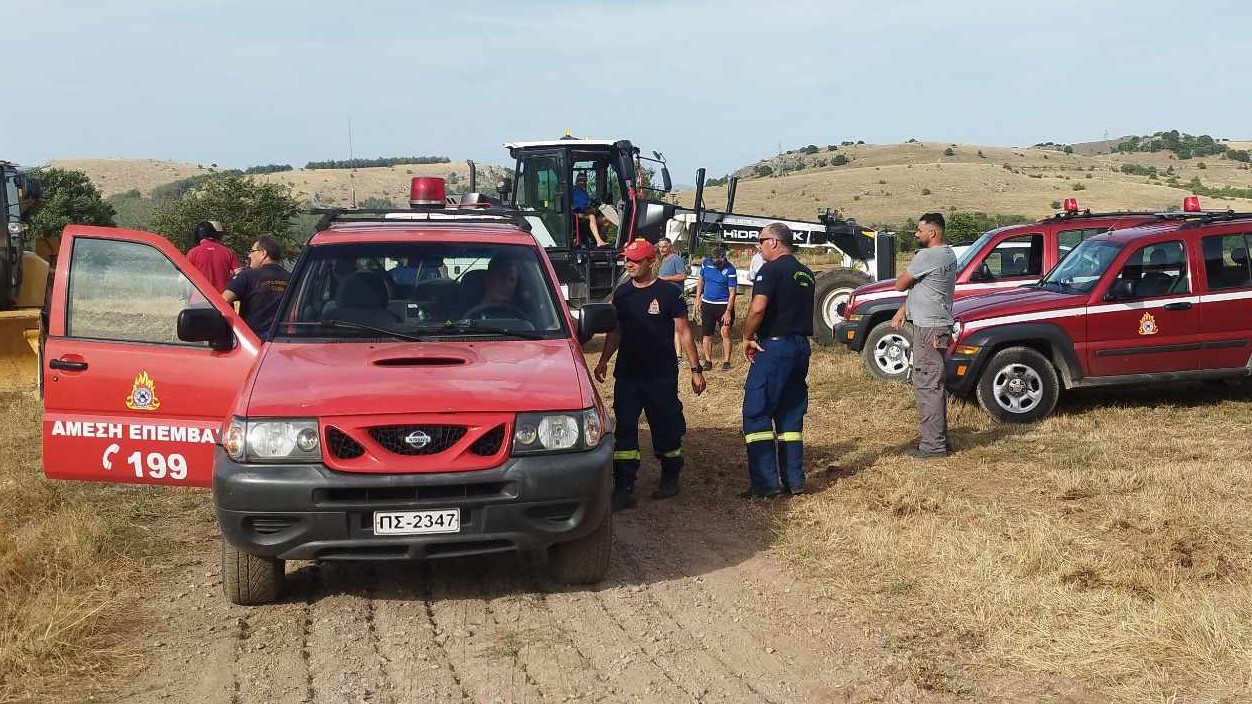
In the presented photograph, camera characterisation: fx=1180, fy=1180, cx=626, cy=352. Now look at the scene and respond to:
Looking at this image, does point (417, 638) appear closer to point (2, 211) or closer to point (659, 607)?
point (659, 607)

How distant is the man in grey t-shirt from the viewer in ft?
28.6

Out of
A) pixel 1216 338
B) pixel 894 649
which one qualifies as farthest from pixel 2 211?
pixel 1216 338

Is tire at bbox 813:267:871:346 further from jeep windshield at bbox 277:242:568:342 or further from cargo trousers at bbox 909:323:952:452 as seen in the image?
jeep windshield at bbox 277:242:568:342

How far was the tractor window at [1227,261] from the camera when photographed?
1031 centimetres

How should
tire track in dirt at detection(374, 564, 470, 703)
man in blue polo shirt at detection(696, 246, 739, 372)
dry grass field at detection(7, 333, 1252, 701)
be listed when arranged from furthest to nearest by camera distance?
man in blue polo shirt at detection(696, 246, 739, 372)
dry grass field at detection(7, 333, 1252, 701)
tire track in dirt at detection(374, 564, 470, 703)

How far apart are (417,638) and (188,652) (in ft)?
3.19

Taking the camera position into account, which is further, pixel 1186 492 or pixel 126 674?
pixel 1186 492

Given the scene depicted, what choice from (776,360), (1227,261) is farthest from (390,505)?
(1227,261)

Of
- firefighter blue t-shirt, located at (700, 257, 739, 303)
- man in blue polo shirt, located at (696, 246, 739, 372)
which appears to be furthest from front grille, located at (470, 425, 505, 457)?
firefighter blue t-shirt, located at (700, 257, 739, 303)

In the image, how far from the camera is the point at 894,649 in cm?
507

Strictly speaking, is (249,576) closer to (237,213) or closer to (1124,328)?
(1124,328)

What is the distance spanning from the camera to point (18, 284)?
13.1 m

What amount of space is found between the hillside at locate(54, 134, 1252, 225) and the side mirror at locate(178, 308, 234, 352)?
42.5 m

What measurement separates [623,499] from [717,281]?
7.87 m
